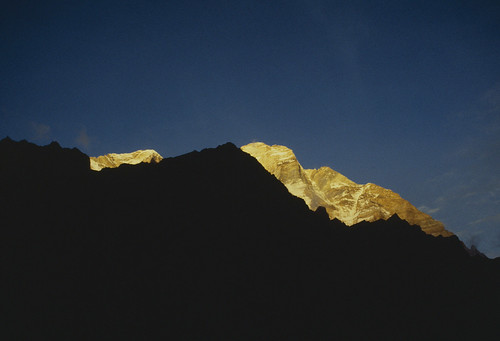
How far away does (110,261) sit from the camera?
30094 mm

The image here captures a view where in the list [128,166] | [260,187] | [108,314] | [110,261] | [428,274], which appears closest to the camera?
[108,314]

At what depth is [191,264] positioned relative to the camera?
104 feet

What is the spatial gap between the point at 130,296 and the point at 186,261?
6187 mm

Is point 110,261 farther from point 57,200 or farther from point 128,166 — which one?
point 128,166

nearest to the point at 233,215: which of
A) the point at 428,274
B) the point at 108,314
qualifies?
the point at 108,314

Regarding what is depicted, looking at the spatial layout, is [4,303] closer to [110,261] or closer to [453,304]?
[110,261]

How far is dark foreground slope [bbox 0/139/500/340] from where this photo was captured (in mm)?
27484

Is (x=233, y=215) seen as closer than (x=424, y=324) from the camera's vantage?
Yes

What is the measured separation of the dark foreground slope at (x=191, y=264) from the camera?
27484 millimetres

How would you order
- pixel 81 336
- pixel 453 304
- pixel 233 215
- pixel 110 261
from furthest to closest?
1. pixel 453 304
2. pixel 233 215
3. pixel 110 261
4. pixel 81 336

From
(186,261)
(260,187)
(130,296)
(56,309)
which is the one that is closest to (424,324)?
(260,187)

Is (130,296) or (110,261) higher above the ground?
(110,261)

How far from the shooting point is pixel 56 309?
26.2 metres

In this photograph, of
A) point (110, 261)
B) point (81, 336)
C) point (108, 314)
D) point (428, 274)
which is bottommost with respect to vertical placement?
point (81, 336)
